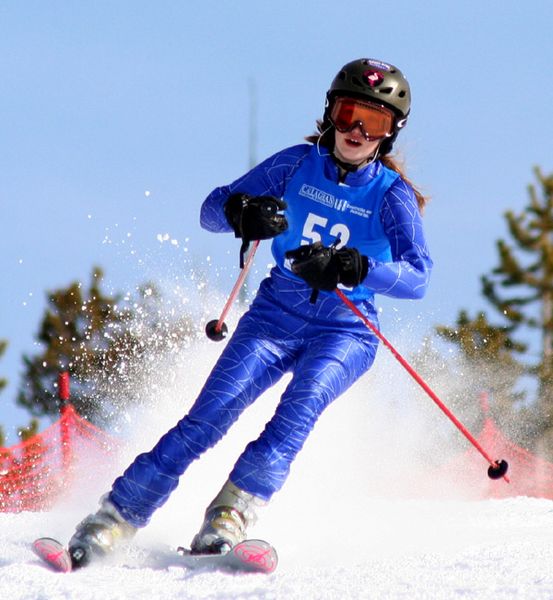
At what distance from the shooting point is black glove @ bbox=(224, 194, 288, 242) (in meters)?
4.30

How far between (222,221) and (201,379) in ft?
9.66

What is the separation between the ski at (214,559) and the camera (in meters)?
3.77

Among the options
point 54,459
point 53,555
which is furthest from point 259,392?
point 54,459

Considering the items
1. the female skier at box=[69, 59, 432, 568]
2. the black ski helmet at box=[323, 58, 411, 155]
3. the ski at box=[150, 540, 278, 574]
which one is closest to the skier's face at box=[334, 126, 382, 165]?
the female skier at box=[69, 59, 432, 568]

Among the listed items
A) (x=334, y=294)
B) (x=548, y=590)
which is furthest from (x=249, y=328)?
(x=548, y=590)

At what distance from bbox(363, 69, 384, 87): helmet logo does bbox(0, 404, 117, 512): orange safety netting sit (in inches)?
215

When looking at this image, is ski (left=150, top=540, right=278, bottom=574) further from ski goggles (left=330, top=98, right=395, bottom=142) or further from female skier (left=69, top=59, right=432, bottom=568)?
ski goggles (left=330, top=98, right=395, bottom=142)

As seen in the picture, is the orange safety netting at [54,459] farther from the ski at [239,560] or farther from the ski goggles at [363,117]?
the ski goggles at [363,117]

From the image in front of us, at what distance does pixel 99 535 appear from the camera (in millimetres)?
4129

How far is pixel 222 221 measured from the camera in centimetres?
469

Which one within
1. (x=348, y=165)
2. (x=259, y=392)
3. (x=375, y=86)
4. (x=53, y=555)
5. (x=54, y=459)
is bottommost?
(x=54, y=459)

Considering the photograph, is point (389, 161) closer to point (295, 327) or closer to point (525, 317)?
point (295, 327)

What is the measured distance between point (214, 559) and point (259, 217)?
→ 144 centimetres

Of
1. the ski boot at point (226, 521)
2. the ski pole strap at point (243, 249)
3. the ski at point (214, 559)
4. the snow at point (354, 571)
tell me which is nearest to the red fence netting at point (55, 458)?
the snow at point (354, 571)
